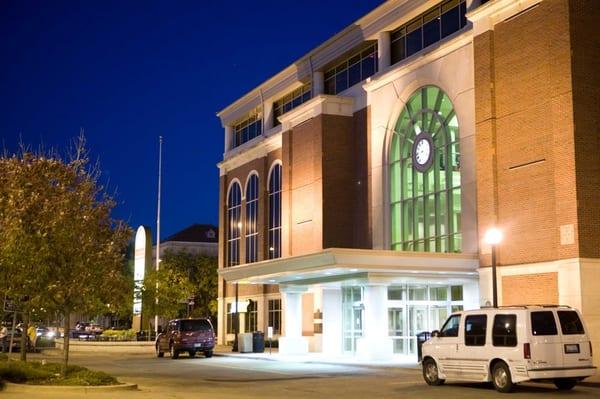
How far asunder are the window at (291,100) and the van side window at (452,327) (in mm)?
31121

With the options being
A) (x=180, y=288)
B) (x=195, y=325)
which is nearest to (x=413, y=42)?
(x=195, y=325)

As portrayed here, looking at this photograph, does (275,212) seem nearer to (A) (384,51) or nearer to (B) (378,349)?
(A) (384,51)

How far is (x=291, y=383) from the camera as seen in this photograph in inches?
995

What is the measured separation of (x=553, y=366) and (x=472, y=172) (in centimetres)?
1658

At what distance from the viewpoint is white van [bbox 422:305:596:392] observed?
2070cm

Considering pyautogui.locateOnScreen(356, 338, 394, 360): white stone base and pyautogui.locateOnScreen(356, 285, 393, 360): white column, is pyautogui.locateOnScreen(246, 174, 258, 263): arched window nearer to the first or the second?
pyautogui.locateOnScreen(356, 285, 393, 360): white column

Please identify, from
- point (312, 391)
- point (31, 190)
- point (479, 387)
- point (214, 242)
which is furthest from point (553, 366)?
point (214, 242)

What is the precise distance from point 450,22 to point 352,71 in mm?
9673

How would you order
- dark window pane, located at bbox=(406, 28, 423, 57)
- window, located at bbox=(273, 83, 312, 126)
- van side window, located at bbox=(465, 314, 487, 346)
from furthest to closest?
window, located at bbox=(273, 83, 312, 126) < dark window pane, located at bbox=(406, 28, 423, 57) < van side window, located at bbox=(465, 314, 487, 346)

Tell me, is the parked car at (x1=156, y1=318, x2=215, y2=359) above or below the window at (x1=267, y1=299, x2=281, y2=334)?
below

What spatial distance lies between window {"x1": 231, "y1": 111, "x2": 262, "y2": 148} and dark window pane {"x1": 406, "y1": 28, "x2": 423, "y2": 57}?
1947 cm

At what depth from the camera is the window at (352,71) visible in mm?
46844

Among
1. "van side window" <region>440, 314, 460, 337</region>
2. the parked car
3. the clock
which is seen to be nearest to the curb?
"van side window" <region>440, 314, 460, 337</region>

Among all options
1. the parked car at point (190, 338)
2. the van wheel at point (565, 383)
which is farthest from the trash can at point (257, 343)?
the van wheel at point (565, 383)
